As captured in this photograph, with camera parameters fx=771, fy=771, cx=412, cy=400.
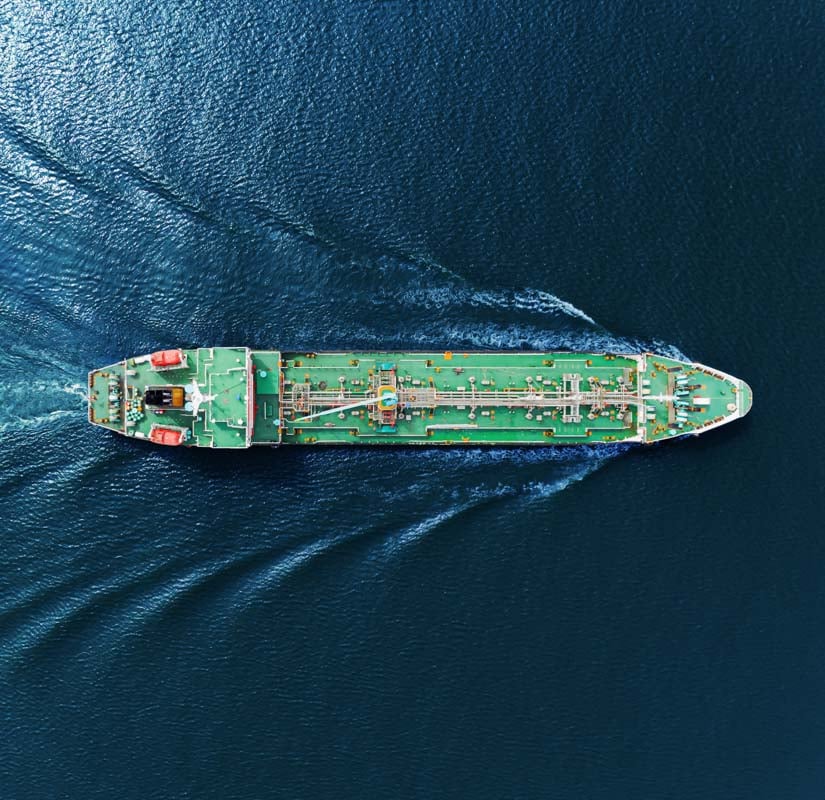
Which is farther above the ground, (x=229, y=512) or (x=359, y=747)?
(x=229, y=512)

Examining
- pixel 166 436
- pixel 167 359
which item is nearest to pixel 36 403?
pixel 166 436

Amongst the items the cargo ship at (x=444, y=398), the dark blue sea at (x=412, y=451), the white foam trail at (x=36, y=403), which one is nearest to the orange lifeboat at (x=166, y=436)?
the cargo ship at (x=444, y=398)

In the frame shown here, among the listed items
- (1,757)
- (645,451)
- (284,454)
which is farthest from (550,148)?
(1,757)

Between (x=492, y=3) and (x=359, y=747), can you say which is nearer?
(x=359, y=747)

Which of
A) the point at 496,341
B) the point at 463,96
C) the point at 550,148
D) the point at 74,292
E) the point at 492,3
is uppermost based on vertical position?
the point at 492,3

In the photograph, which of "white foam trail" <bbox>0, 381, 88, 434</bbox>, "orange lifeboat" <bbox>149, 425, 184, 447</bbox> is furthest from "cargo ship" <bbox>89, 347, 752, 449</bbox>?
"white foam trail" <bbox>0, 381, 88, 434</bbox>

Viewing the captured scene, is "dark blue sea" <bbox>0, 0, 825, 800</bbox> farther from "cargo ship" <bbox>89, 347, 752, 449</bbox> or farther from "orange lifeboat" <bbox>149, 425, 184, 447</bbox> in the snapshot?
"orange lifeboat" <bbox>149, 425, 184, 447</bbox>

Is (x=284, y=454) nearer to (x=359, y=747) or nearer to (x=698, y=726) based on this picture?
(x=359, y=747)

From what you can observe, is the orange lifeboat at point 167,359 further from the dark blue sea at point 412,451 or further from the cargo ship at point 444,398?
the dark blue sea at point 412,451
